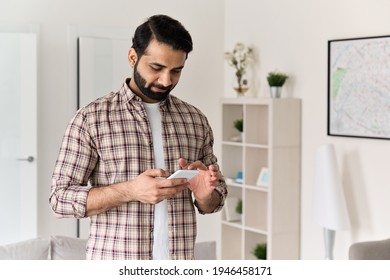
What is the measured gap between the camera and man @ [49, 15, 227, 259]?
1.49 meters

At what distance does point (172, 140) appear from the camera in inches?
62.0

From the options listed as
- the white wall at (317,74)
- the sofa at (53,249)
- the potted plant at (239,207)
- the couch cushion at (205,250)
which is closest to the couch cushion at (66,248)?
the sofa at (53,249)

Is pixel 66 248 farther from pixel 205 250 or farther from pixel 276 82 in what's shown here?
pixel 276 82

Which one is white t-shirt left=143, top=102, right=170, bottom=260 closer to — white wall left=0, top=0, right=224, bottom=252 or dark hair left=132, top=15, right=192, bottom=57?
dark hair left=132, top=15, right=192, bottom=57

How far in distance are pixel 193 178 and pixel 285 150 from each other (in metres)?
2.14

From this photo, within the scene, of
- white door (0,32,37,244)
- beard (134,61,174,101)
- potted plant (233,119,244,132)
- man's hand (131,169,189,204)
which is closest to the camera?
man's hand (131,169,189,204)

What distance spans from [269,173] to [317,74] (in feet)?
1.69

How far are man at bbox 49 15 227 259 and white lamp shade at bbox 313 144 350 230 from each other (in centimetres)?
177

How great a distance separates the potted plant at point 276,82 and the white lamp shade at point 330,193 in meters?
0.43

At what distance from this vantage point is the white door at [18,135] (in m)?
3.54

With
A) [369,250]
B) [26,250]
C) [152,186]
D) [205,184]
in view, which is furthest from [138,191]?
[369,250]

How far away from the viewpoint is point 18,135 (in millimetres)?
3586

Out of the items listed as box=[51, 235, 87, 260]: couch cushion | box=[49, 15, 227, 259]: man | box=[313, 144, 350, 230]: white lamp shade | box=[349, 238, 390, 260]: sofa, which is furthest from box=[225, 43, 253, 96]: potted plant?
box=[49, 15, 227, 259]: man
